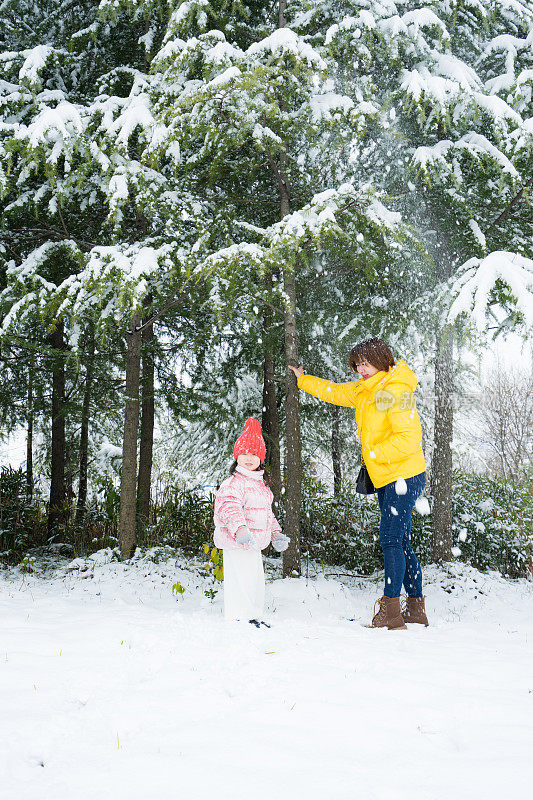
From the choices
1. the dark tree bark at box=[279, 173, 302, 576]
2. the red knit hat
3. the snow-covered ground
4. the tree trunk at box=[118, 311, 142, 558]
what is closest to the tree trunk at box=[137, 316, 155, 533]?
the tree trunk at box=[118, 311, 142, 558]

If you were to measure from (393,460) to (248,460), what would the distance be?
1.04 m

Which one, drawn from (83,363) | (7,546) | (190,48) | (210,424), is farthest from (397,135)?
(7,546)

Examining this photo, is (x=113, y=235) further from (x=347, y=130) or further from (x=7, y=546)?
(x=7, y=546)

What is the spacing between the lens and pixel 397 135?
478 cm

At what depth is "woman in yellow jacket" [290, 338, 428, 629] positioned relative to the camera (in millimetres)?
3711

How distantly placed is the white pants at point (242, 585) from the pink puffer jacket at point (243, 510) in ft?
0.28

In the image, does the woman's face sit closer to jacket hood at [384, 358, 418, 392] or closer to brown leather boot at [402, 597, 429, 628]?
jacket hood at [384, 358, 418, 392]

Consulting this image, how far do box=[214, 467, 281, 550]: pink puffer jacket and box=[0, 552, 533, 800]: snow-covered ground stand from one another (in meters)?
0.57

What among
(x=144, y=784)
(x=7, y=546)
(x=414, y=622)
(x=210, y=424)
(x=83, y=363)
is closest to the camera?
(x=144, y=784)

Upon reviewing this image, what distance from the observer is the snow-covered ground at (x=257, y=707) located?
66.0 inches

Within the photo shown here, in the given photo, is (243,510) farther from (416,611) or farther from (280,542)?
(416,611)

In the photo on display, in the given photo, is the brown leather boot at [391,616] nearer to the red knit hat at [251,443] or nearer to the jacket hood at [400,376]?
the red knit hat at [251,443]

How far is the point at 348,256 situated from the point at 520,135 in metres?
1.95

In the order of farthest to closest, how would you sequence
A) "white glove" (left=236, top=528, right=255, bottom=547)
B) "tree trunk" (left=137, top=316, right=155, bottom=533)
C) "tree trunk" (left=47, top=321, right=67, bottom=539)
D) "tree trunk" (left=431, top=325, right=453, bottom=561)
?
"tree trunk" (left=47, top=321, right=67, bottom=539), "tree trunk" (left=137, top=316, right=155, bottom=533), "tree trunk" (left=431, top=325, right=453, bottom=561), "white glove" (left=236, top=528, right=255, bottom=547)
